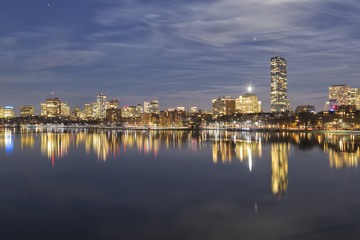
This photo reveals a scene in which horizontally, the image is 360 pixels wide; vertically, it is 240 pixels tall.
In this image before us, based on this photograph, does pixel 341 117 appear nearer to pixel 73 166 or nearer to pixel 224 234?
pixel 73 166

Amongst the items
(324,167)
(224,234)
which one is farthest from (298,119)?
(224,234)

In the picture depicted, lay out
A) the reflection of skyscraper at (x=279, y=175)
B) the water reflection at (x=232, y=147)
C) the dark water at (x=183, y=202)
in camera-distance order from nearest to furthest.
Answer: the dark water at (x=183, y=202) → the reflection of skyscraper at (x=279, y=175) → the water reflection at (x=232, y=147)

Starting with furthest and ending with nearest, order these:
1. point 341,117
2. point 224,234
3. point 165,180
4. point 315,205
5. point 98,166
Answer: point 341,117
point 98,166
point 165,180
point 315,205
point 224,234

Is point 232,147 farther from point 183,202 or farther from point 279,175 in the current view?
point 183,202

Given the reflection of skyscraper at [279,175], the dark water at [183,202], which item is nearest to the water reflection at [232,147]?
the reflection of skyscraper at [279,175]

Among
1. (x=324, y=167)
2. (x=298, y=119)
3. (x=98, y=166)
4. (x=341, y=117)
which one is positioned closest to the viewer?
(x=324, y=167)

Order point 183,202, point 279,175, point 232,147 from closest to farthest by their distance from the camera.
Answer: point 183,202, point 279,175, point 232,147

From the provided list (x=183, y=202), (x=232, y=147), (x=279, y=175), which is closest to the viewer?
(x=183, y=202)

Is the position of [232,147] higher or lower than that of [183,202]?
higher

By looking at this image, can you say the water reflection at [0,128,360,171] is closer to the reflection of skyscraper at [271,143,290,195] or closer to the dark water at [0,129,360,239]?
the reflection of skyscraper at [271,143,290,195]

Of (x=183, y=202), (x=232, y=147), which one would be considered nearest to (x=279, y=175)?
(x=183, y=202)

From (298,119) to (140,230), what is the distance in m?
176

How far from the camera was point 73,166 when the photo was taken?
38.2m

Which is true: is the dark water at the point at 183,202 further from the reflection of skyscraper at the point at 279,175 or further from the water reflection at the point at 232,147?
the water reflection at the point at 232,147
